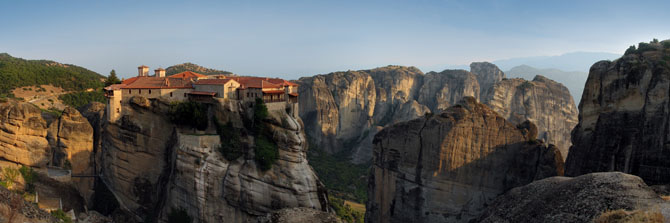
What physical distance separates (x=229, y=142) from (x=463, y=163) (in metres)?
17.8

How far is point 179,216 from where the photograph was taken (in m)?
32.1

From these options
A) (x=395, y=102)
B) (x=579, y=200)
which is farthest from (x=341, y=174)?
(x=579, y=200)

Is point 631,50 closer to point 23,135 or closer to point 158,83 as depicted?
point 158,83

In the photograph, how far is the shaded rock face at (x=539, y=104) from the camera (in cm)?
7231

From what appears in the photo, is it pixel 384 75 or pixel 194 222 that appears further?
pixel 384 75

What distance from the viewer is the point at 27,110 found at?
33250 millimetres

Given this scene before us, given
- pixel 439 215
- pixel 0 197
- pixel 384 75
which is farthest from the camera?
pixel 384 75

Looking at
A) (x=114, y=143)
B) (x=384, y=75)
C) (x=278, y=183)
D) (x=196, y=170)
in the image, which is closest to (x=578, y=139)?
(x=278, y=183)

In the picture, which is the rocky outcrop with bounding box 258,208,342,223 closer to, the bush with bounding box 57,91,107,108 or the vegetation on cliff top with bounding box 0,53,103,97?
the bush with bounding box 57,91,107,108

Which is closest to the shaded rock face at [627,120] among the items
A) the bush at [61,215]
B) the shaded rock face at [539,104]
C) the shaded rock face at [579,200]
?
the shaded rock face at [579,200]

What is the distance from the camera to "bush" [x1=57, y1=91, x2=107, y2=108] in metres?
54.2

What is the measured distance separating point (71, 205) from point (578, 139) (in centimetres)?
3784

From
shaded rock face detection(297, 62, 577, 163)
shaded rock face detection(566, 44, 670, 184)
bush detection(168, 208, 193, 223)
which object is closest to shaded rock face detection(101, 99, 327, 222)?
bush detection(168, 208, 193, 223)

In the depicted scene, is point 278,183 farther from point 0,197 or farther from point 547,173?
point 547,173
